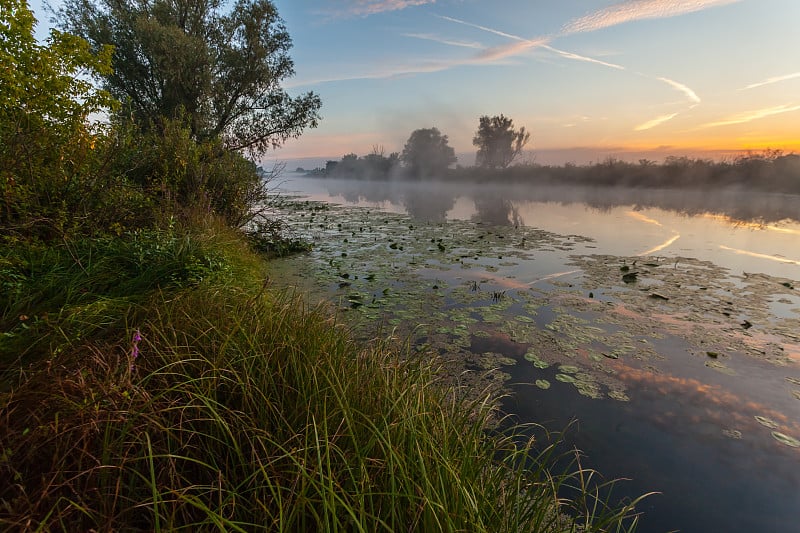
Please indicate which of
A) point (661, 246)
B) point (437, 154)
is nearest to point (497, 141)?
point (437, 154)

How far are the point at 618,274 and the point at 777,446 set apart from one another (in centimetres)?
537

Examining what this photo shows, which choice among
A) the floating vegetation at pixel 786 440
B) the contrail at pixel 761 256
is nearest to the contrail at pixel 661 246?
the contrail at pixel 761 256

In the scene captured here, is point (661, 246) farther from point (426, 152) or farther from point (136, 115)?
point (426, 152)

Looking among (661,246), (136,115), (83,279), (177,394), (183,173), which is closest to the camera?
(177,394)

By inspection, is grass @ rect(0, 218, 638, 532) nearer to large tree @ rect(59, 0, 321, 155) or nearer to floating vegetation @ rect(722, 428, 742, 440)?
floating vegetation @ rect(722, 428, 742, 440)

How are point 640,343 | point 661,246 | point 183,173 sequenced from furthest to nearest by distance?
point 661,246 → point 183,173 → point 640,343

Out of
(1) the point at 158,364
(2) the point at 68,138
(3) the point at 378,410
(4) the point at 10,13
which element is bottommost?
(3) the point at 378,410

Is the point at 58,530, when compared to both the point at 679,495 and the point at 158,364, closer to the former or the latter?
the point at 158,364

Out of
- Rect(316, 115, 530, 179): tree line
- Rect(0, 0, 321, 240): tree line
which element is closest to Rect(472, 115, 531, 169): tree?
Rect(316, 115, 530, 179): tree line

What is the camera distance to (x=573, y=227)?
14.9m

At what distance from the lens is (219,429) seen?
6.05 feet

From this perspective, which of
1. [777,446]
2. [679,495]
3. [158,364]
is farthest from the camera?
[777,446]

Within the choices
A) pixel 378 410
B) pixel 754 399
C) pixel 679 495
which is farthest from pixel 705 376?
pixel 378 410

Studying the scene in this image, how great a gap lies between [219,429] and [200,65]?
53.9 ft
